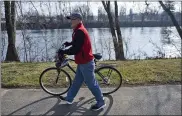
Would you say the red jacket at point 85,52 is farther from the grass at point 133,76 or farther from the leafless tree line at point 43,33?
the leafless tree line at point 43,33

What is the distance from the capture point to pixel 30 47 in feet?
44.8

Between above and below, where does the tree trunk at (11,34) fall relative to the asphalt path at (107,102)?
above

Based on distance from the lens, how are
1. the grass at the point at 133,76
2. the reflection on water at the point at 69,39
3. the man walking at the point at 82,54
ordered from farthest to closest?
the reflection on water at the point at 69,39
the grass at the point at 133,76
the man walking at the point at 82,54

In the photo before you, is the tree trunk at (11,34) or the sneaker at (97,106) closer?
the sneaker at (97,106)

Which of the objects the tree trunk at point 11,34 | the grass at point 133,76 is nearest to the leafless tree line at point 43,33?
the tree trunk at point 11,34

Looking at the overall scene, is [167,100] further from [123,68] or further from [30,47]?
[30,47]

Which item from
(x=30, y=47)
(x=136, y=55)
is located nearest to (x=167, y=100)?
(x=136, y=55)

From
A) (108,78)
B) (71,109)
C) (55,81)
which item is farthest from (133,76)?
(71,109)

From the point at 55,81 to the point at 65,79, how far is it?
32 centimetres

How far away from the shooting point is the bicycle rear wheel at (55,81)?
16.4 ft

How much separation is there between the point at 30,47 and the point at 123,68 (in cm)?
790

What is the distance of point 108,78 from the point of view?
5.21m

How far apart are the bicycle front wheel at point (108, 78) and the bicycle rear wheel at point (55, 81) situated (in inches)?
25.9

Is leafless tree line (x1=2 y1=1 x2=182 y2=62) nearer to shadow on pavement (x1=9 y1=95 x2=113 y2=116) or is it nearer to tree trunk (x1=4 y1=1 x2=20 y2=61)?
tree trunk (x1=4 y1=1 x2=20 y2=61)
